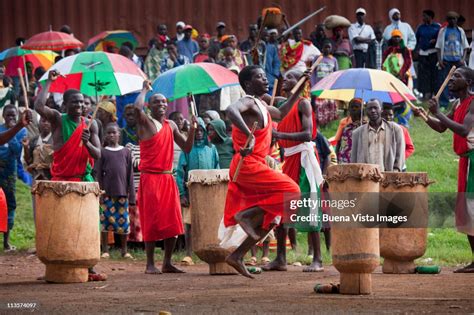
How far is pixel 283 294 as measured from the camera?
10.2 m

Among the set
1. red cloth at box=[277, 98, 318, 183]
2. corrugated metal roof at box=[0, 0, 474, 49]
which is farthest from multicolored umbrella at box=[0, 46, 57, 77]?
red cloth at box=[277, 98, 318, 183]

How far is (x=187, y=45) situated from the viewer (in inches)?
882

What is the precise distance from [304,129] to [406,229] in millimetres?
1524

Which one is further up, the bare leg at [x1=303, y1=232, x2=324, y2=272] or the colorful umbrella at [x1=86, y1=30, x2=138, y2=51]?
the colorful umbrella at [x1=86, y1=30, x2=138, y2=51]

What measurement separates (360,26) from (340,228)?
13632mm

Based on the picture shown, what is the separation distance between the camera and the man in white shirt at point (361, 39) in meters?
22.8

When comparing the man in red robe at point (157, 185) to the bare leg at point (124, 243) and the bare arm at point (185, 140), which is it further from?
the bare leg at point (124, 243)

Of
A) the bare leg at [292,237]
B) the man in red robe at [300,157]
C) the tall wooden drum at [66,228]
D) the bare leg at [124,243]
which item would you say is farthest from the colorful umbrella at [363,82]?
the tall wooden drum at [66,228]

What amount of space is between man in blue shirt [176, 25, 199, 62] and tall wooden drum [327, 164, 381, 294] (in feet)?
40.7

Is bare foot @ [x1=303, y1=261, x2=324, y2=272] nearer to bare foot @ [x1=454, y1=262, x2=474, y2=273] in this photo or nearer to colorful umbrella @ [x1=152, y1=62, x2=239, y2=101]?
bare foot @ [x1=454, y1=262, x2=474, y2=273]

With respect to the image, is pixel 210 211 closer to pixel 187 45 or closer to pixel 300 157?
pixel 300 157

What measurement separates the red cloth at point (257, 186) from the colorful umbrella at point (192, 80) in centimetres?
280

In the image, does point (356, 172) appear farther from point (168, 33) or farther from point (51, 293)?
point (168, 33)

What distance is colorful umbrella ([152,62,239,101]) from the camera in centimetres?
1434
